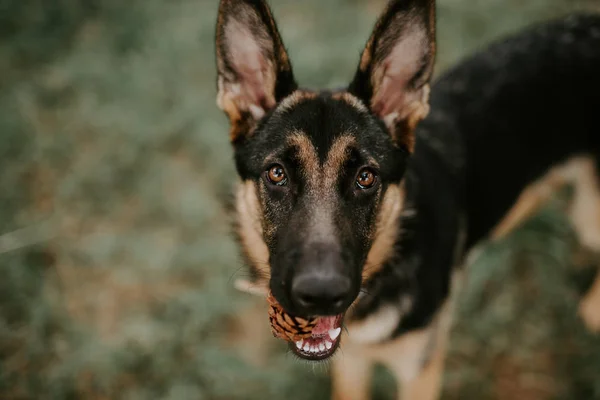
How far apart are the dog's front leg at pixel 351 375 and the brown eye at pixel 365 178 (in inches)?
50.7

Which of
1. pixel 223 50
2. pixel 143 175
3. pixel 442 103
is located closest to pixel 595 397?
pixel 442 103

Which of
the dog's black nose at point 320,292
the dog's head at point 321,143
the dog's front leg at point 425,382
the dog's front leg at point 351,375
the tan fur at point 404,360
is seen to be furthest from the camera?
the dog's front leg at point 351,375

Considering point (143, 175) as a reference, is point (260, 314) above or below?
below

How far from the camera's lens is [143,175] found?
5.61 m

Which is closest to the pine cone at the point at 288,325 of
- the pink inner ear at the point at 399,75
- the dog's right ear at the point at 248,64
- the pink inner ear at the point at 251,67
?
the dog's right ear at the point at 248,64

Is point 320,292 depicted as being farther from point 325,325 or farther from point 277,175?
point 277,175

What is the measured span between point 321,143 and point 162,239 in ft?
9.99

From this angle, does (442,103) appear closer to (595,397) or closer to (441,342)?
(441,342)

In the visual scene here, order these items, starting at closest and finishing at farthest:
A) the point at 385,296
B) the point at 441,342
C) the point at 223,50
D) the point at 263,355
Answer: the point at 223,50 < the point at 385,296 < the point at 441,342 < the point at 263,355

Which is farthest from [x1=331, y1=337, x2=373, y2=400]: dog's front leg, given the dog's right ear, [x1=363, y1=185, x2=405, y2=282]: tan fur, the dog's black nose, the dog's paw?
the dog's paw

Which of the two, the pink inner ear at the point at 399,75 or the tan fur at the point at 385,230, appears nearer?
the pink inner ear at the point at 399,75

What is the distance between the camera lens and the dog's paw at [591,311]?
4145mm

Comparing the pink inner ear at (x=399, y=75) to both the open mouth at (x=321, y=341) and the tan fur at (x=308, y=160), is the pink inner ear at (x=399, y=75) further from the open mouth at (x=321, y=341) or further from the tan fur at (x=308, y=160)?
the open mouth at (x=321, y=341)

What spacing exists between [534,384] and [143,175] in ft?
14.5
